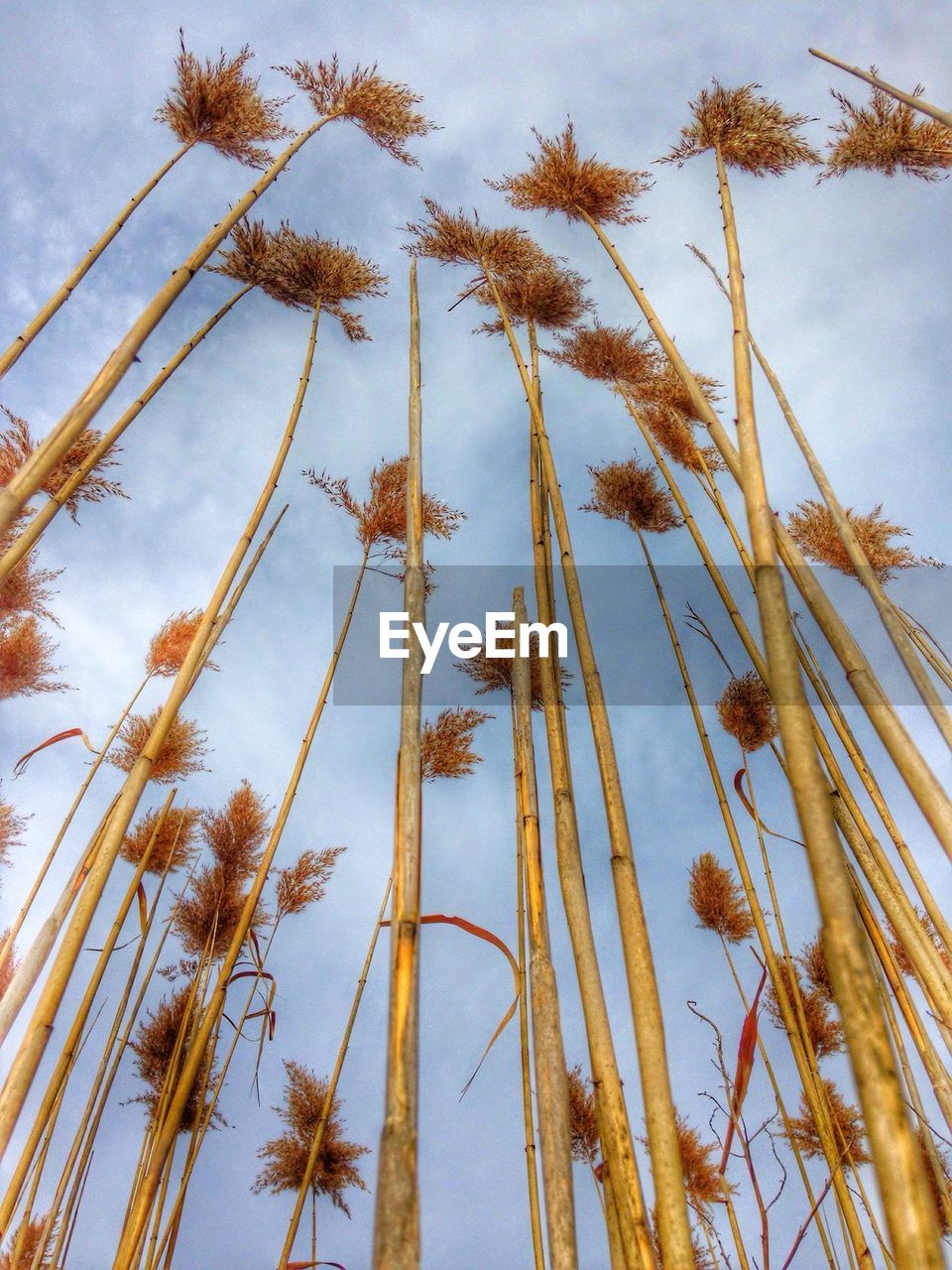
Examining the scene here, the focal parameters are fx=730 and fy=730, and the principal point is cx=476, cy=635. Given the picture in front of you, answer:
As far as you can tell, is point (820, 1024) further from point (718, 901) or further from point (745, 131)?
point (745, 131)

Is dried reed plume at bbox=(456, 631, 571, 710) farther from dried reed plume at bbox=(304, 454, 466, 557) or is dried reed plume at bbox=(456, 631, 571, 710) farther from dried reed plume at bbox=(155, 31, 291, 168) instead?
dried reed plume at bbox=(155, 31, 291, 168)

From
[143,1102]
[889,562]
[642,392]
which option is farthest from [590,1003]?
[143,1102]

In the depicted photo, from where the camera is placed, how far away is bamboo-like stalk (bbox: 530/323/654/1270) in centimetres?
92

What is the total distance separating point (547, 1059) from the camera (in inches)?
40.4

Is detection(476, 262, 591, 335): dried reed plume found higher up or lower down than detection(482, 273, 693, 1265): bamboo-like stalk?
higher up

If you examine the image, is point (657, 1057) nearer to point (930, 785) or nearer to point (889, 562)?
point (930, 785)

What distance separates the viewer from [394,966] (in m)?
0.75

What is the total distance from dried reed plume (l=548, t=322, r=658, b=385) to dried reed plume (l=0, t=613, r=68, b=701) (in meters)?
2.46

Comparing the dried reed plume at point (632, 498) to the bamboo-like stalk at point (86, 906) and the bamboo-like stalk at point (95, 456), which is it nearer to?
the bamboo-like stalk at point (95, 456)

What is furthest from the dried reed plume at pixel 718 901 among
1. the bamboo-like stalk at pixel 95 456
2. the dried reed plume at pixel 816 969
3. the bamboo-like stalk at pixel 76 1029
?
the bamboo-like stalk at pixel 95 456

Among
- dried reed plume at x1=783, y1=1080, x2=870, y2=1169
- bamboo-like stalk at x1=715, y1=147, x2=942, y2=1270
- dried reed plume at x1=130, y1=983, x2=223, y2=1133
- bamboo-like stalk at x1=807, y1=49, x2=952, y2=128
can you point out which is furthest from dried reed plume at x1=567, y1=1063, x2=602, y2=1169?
bamboo-like stalk at x1=807, y1=49, x2=952, y2=128

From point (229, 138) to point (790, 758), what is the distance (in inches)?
96.6

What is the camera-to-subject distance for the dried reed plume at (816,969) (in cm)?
284

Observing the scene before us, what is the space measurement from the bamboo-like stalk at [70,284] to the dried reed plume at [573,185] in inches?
43.8
